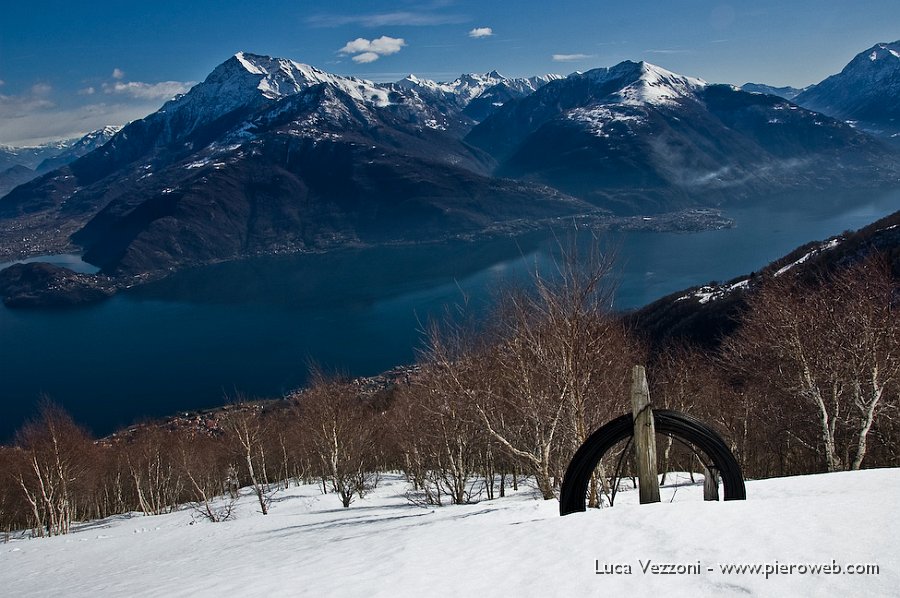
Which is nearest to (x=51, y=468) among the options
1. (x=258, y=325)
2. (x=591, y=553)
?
(x=591, y=553)

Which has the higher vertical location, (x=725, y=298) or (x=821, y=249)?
(x=821, y=249)

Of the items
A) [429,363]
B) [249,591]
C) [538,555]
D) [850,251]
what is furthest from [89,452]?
[850,251]

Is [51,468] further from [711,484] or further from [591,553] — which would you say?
[711,484]

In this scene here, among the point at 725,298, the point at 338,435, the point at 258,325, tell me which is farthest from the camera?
the point at 258,325

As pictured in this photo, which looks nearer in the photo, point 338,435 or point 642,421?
point 642,421

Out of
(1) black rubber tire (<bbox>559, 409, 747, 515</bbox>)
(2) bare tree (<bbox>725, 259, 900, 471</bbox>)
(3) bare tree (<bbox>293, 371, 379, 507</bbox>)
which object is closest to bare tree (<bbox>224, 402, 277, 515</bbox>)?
(3) bare tree (<bbox>293, 371, 379, 507</bbox>)

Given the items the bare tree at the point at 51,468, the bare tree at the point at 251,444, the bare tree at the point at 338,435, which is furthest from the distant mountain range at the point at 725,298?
the bare tree at the point at 51,468

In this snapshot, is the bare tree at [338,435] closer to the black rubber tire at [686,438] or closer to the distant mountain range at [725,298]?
the black rubber tire at [686,438]
